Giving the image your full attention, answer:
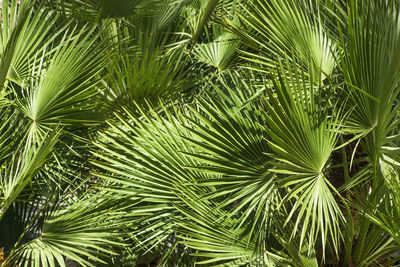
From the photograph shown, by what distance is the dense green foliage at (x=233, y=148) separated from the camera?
2.03m

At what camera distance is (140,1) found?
3168 mm

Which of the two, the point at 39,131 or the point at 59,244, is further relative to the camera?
the point at 39,131

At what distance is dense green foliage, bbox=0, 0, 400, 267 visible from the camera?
6.66 ft

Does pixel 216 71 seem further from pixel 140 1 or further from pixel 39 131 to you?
pixel 39 131

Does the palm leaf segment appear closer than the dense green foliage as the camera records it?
No

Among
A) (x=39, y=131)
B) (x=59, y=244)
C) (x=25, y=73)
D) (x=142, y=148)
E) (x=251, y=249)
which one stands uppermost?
(x=25, y=73)

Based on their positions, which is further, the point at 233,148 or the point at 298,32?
the point at 298,32

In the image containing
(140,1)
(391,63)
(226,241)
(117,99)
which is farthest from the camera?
(140,1)

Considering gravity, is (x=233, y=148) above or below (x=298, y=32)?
below

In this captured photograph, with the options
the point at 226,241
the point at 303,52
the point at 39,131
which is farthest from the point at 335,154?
the point at 39,131

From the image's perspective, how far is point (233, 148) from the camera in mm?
2227

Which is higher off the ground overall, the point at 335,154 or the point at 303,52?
the point at 303,52

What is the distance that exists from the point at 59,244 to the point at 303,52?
1435 millimetres

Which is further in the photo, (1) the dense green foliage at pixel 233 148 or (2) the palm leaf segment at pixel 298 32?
(2) the palm leaf segment at pixel 298 32
